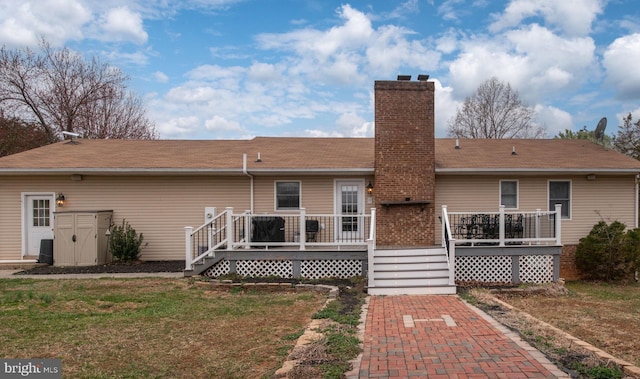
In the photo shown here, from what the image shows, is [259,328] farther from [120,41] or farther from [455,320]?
[120,41]

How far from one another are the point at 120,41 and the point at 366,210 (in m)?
12.5

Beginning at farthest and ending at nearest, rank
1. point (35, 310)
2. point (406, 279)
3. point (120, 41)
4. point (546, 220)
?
point (120, 41)
point (546, 220)
point (406, 279)
point (35, 310)

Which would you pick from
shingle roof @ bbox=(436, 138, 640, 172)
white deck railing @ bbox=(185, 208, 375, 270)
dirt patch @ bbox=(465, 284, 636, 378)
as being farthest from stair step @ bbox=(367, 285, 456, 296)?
shingle roof @ bbox=(436, 138, 640, 172)

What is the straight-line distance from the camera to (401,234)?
11.7m

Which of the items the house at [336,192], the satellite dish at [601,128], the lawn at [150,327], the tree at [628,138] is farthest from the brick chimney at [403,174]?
the tree at [628,138]

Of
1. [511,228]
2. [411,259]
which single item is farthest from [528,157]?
[411,259]

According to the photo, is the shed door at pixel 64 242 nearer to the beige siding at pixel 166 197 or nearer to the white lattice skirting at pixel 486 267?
the beige siding at pixel 166 197

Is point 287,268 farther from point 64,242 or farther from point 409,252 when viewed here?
point 64,242

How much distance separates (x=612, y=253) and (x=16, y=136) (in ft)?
91.5

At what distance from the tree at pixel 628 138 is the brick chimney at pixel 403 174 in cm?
1871

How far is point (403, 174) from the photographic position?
11734 millimetres

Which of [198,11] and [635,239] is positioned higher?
[198,11]

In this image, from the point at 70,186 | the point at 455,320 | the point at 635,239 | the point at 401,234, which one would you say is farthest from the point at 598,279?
the point at 70,186

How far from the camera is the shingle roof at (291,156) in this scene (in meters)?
12.2
